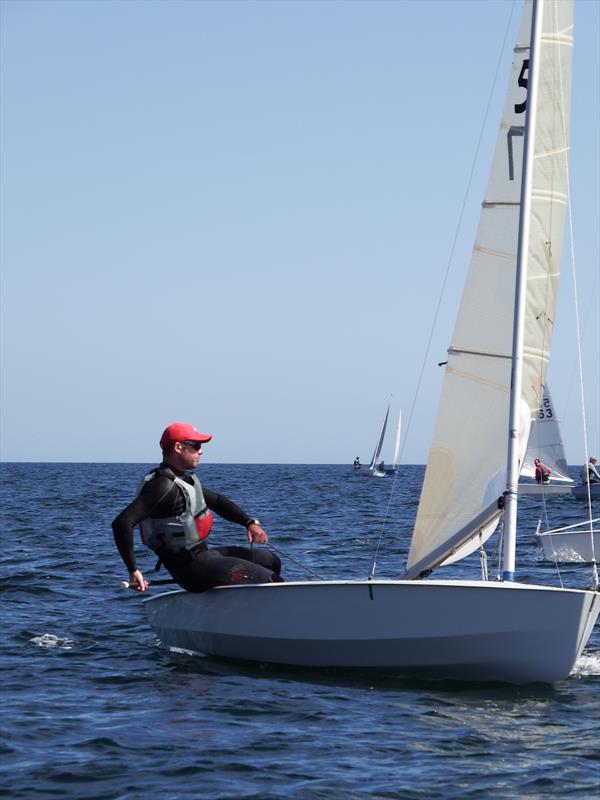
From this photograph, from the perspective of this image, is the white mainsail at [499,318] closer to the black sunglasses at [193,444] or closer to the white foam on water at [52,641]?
the black sunglasses at [193,444]

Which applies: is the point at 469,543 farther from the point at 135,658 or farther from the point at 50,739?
the point at 50,739

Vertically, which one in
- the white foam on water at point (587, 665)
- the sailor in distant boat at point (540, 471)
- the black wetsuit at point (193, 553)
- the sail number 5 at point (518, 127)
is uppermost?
the sail number 5 at point (518, 127)

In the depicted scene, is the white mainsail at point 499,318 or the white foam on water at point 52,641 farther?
the white foam on water at point 52,641

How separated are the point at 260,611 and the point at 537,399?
2950 millimetres

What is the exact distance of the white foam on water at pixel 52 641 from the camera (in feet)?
37.2

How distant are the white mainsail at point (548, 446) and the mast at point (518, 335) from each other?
32.7m

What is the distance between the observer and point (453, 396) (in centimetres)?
1055

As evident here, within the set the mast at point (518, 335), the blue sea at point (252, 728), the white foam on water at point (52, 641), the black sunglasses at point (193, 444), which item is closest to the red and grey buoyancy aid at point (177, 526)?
the black sunglasses at point (193, 444)

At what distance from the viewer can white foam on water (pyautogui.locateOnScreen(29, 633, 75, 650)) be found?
11344mm

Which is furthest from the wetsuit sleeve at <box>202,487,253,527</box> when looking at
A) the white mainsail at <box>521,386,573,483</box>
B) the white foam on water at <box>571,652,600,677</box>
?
the white mainsail at <box>521,386,573,483</box>

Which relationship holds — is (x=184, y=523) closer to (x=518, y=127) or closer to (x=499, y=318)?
(x=499, y=318)

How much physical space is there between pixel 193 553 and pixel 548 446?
1386 inches

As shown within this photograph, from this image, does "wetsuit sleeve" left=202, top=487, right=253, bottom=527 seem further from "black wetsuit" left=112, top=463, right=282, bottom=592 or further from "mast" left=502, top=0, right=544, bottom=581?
"mast" left=502, top=0, right=544, bottom=581

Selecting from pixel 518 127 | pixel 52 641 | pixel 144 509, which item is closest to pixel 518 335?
pixel 518 127
